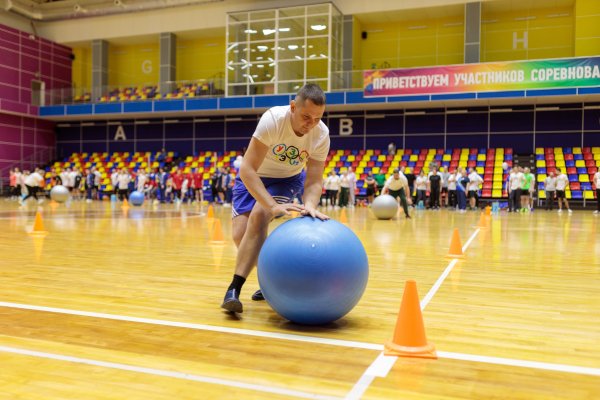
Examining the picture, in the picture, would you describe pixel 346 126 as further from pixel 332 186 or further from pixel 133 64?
pixel 133 64

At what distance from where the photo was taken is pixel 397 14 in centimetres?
2791

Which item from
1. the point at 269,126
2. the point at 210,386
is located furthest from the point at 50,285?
the point at 210,386

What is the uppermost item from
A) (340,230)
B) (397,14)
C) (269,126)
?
(397,14)

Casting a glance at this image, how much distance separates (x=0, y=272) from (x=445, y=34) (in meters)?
26.2

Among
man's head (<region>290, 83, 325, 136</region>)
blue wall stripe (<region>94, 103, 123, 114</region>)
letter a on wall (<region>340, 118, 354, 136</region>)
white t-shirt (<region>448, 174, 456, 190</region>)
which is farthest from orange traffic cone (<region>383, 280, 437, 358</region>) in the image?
blue wall stripe (<region>94, 103, 123, 114</region>)

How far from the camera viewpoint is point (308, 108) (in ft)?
12.9

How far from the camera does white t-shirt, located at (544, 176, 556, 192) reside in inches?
832

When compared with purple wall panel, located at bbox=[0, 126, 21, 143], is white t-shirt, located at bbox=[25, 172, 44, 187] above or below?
below

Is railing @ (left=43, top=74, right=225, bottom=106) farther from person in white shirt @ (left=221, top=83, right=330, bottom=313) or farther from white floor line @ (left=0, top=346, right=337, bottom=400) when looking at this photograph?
white floor line @ (left=0, top=346, right=337, bottom=400)

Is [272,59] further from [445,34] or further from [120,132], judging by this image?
[120,132]

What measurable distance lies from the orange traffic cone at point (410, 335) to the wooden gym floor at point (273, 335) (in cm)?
9

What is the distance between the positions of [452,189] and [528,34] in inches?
425

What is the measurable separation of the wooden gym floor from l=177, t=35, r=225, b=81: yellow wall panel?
87.7 ft

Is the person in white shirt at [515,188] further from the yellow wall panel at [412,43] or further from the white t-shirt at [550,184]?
the yellow wall panel at [412,43]
